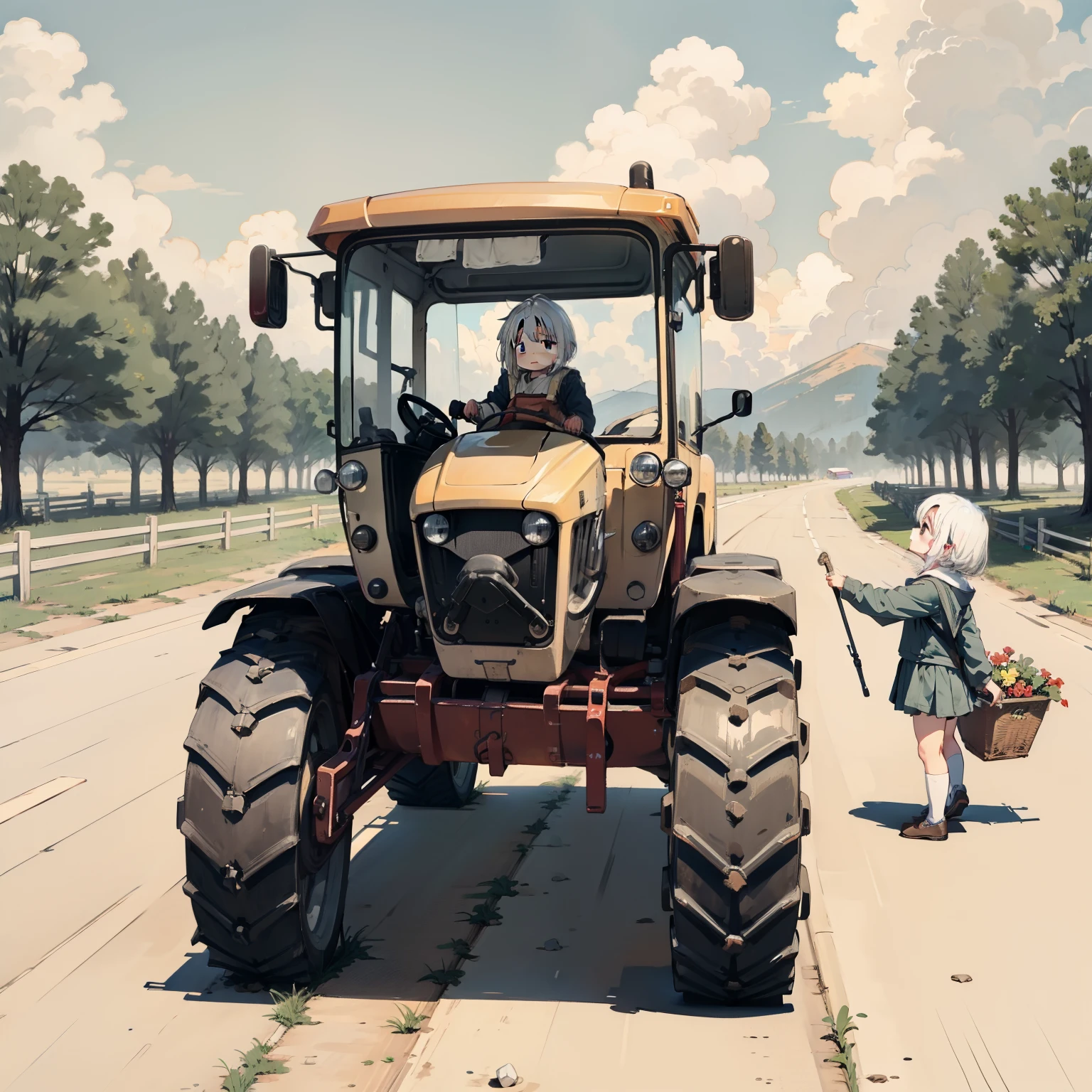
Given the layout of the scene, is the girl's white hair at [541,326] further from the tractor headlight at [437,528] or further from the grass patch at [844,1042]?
the grass patch at [844,1042]

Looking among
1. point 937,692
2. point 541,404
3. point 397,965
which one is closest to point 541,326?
point 541,404

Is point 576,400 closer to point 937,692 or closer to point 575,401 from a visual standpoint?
point 575,401

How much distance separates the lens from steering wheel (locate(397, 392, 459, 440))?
573 centimetres

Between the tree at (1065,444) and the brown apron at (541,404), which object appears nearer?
the brown apron at (541,404)

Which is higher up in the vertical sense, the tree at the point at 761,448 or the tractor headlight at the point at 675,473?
the tree at the point at 761,448

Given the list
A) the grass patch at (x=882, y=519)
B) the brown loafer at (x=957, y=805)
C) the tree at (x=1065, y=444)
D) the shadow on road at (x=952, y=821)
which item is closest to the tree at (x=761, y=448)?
the tree at (x=1065, y=444)

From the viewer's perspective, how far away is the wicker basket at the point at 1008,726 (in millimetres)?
7383

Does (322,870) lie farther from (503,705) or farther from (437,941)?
(503,705)

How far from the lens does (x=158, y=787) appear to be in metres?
8.30

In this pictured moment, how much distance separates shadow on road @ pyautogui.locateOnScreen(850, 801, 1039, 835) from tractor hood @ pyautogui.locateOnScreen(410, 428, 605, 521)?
11.8 ft

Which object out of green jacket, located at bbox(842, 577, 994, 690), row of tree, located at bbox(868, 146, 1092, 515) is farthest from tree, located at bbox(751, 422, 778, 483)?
green jacket, located at bbox(842, 577, 994, 690)

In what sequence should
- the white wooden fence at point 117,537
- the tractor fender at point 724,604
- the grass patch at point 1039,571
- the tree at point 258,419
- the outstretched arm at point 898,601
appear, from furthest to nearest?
1. the tree at point 258,419
2. the grass patch at point 1039,571
3. the white wooden fence at point 117,537
4. the outstretched arm at point 898,601
5. the tractor fender at point 724,604

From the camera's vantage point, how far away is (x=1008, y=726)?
7.41m

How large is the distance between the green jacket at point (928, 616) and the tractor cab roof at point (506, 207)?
7.75 ft
